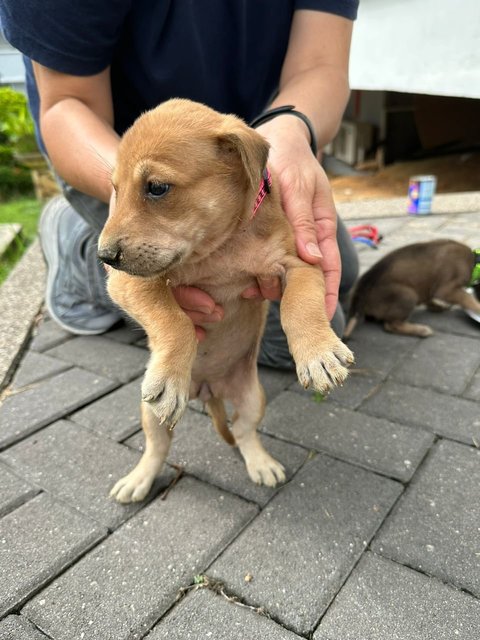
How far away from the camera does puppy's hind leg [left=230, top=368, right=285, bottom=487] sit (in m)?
2.22

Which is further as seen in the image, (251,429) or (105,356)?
(105,356)

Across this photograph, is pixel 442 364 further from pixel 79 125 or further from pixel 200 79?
pixel 79 125

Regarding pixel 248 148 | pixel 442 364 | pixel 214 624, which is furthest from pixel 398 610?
pixel 442 364

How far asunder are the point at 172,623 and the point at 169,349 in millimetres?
819

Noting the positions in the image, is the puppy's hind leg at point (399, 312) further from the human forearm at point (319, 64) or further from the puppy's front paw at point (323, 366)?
the puppy's front paw at point (323, 366)

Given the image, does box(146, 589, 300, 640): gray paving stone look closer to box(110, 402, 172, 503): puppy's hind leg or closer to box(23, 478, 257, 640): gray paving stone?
box(23, 478, 257, 640): gray paving stone

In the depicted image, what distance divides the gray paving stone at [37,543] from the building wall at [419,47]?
5147 millimetres

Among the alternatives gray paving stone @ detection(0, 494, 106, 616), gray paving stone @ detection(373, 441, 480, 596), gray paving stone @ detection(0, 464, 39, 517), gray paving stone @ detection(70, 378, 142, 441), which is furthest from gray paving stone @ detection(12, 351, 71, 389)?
gray paving stone @ detection(373, 441, 480, 596)

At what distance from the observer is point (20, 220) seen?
7.78 meters

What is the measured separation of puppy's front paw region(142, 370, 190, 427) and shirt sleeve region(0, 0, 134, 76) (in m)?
1.62

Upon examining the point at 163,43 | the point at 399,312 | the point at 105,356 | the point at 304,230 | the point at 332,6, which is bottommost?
the point at 105,356

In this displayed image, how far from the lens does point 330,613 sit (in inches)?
64.2

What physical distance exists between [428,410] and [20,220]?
22.3ft

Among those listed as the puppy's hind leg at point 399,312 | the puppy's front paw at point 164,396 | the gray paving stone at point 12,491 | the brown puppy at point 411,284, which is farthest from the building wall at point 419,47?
the gray paving stone at point 12,491
